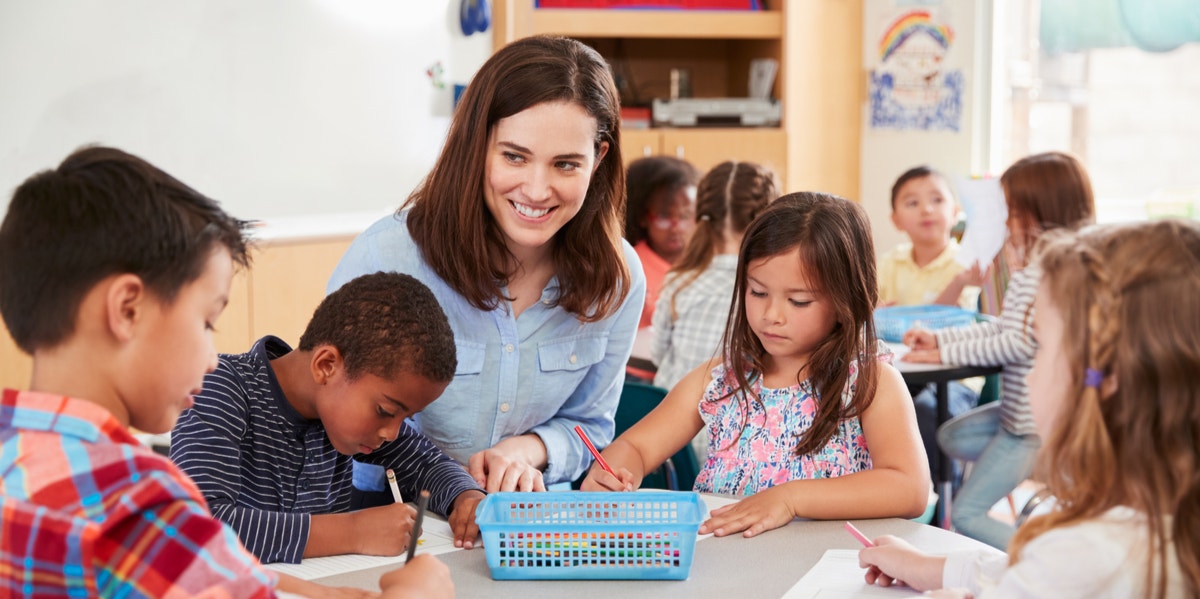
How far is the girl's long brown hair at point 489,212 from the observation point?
172cm

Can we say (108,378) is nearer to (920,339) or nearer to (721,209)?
(721,209)

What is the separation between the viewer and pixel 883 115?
17.0 ft

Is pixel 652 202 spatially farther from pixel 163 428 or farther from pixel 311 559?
pixel 163 428

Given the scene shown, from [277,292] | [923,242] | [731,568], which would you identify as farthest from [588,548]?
[923,242]

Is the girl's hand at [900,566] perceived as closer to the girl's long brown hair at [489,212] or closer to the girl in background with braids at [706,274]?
the girl's long brown hair at [489,212]

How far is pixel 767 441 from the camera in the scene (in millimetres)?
1814

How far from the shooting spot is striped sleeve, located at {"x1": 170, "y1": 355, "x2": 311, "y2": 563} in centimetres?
135

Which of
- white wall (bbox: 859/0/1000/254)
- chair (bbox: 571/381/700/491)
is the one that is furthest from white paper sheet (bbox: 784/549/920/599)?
white wall (bbox: 859/0/1000/254)

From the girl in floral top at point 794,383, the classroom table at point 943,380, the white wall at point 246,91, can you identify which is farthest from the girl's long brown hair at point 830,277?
the white wall at point 246,91

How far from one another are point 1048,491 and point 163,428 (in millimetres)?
830

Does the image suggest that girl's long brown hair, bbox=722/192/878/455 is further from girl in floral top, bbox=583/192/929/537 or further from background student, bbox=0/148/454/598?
background student, bbox=0/148/454/598

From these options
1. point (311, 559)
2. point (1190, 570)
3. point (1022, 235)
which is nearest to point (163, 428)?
point (311, 559)

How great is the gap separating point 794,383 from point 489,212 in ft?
1.81

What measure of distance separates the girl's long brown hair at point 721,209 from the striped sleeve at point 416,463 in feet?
4.59
